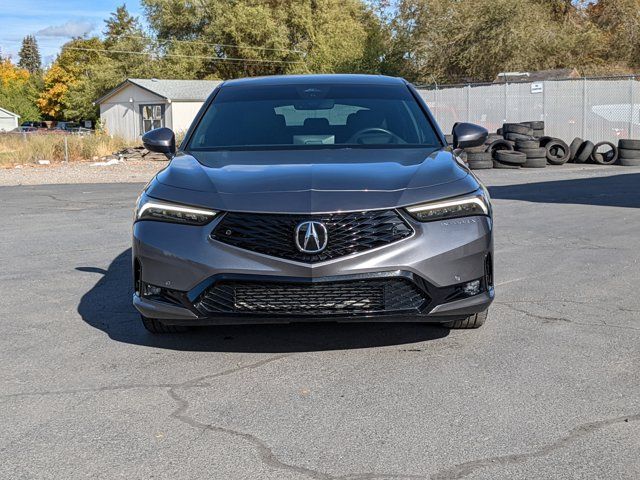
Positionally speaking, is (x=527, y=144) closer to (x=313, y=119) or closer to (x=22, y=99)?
(x=313, y=119)

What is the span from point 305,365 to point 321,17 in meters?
65.9

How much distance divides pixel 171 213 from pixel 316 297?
0.95 m

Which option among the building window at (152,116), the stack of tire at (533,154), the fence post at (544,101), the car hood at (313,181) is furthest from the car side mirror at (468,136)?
the building window at (152,116)

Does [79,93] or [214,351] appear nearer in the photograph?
[214,351]

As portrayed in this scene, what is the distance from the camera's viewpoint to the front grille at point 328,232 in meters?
4.50

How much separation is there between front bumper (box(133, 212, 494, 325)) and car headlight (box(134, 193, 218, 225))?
0.13 ft

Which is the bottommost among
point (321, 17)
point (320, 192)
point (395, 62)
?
point (320, 192)

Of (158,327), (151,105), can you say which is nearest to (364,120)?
(158,327)

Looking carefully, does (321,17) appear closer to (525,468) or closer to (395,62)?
(395,62)

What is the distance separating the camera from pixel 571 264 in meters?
7.95

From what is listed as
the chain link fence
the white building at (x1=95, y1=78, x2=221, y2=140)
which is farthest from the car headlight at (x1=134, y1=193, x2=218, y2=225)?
the white building at (x1=95, y1=78, x2=221, y2=140)

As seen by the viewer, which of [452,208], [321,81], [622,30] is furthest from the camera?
[622,30]

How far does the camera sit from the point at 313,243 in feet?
14.7

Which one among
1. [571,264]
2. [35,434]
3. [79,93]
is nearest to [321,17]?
[79,93]
